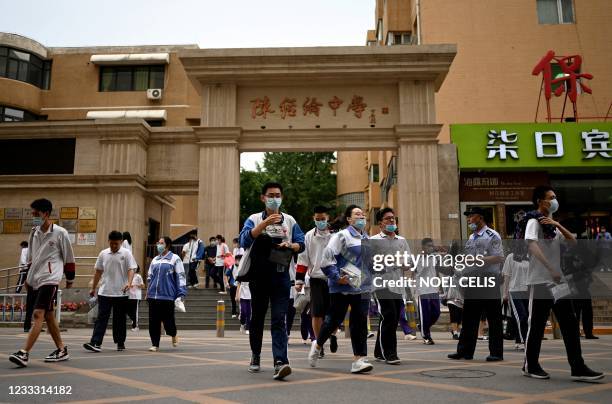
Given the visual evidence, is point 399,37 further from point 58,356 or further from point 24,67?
point 58,356

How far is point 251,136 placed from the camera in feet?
68.0

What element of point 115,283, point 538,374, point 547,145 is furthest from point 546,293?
point 547,145

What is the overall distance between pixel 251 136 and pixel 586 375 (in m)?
16.7

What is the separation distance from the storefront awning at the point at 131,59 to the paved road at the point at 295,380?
26841mm

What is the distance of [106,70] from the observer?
3309 cm

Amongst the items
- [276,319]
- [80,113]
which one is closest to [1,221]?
[80,113]

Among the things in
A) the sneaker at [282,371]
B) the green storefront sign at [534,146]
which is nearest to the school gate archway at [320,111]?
the green storefront sign at [534,146]

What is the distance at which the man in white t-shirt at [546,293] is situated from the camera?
5289mm

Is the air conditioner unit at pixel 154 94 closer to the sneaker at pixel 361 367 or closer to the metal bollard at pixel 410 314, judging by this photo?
the metal bollard at pixel 410 314

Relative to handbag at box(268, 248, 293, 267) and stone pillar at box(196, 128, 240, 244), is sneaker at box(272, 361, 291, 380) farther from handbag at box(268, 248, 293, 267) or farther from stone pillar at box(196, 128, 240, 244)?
stone pillar at box(196, 128, 240, 244)

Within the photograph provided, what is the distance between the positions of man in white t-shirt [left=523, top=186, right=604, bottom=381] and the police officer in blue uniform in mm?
1543

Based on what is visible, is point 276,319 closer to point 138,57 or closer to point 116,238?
point 116,238

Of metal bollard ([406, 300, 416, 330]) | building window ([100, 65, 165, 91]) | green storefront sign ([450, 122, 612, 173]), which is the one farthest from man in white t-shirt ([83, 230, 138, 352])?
building window ([100, 65, 165, 91])

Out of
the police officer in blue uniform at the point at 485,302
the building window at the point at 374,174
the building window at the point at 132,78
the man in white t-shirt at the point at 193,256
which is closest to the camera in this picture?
the police officer in blue uniform at the point at 485,302
